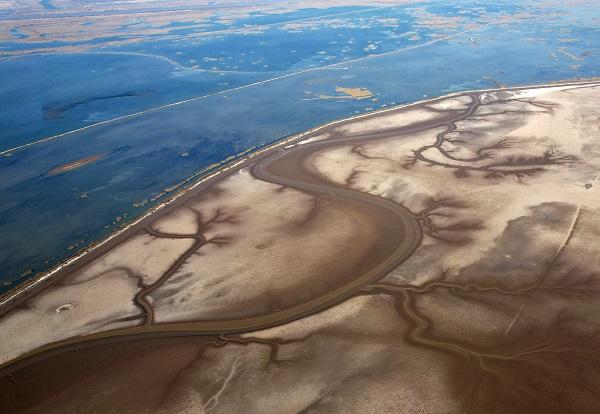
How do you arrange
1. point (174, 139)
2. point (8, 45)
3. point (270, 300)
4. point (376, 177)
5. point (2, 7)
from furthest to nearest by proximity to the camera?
point (2, 7), point (8, 45), point (174, 139), point (376, 177), point (270, 300)

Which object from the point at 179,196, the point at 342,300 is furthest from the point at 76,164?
the point at 342,300

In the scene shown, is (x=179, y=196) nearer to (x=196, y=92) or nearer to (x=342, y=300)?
(x=342, y=300)

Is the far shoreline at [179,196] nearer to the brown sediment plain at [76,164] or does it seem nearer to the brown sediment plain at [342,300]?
the brown sediment plain at [342,300]

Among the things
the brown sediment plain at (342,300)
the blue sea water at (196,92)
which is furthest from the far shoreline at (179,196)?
the blue sea water at (196,92)

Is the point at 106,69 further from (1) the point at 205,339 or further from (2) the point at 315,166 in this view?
(1) the point at 205,339

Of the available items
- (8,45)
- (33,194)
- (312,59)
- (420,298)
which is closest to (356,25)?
(312,59)

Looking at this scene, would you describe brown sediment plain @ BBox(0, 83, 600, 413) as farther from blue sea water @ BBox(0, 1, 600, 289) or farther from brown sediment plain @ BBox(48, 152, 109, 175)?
brown sediment plain @ BBox(48, 152, 109, 175)
